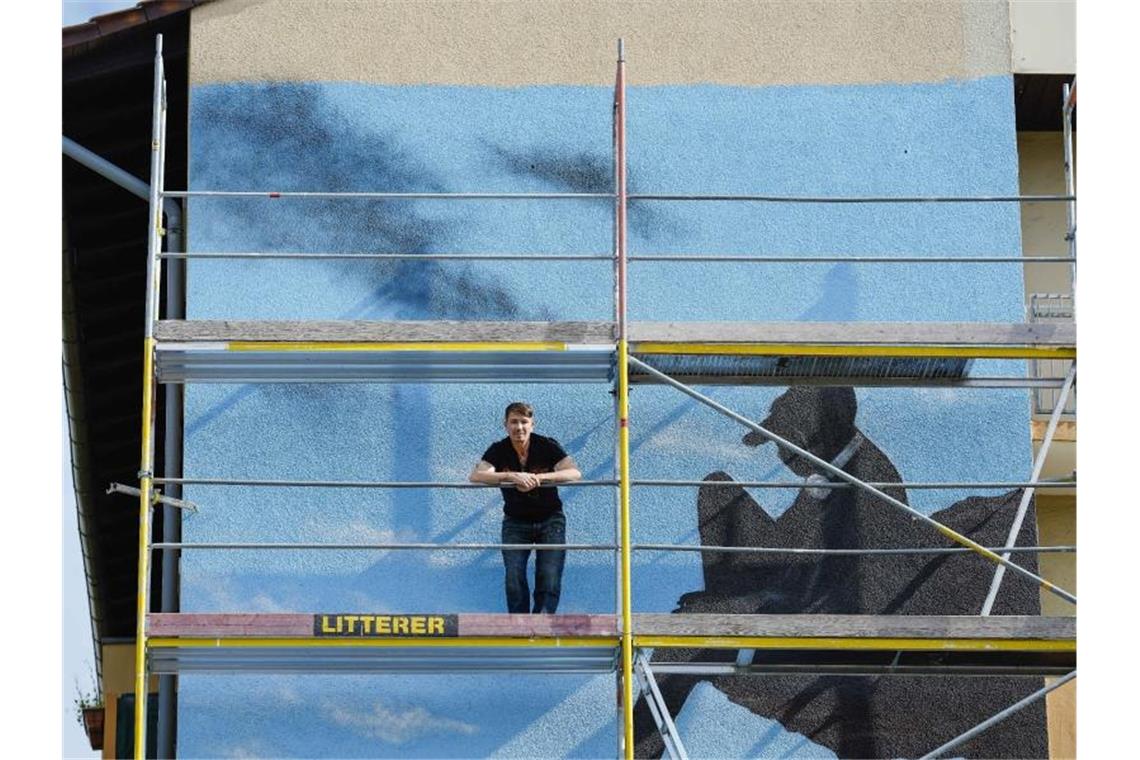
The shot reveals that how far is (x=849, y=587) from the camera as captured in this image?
440 inches

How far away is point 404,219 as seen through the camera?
38.0ft

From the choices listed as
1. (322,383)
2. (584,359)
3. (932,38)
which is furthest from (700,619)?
(932,38)

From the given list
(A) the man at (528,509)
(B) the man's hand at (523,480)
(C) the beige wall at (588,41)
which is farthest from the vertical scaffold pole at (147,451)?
(B) the man's hand at (523,480)

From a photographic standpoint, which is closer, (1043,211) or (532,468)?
(532,468)

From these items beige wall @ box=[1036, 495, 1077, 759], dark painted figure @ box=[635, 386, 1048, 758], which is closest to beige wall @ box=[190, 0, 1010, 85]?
dark painted figure @ box=[635, 386, 1048, 758]

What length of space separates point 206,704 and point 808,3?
15.9ft

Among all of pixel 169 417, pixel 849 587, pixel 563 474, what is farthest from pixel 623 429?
pixel 169 417

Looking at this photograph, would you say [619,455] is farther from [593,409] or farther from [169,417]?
[169,417]

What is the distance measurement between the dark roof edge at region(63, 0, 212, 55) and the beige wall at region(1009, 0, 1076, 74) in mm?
4367

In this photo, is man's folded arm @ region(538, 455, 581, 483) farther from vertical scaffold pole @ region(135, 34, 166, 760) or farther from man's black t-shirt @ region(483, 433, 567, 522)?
vertical scaffold pole @ region(135, 34, 166, 760)

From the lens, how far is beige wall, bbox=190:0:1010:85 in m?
11.8

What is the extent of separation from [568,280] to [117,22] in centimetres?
269

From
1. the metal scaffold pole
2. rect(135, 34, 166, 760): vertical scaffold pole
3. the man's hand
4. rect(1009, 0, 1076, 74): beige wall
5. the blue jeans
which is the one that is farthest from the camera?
rect(1009, 0, 1076, 74): beige wall

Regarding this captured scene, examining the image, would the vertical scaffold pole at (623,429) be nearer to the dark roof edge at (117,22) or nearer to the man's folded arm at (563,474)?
the man's folded arm at (563,474)
